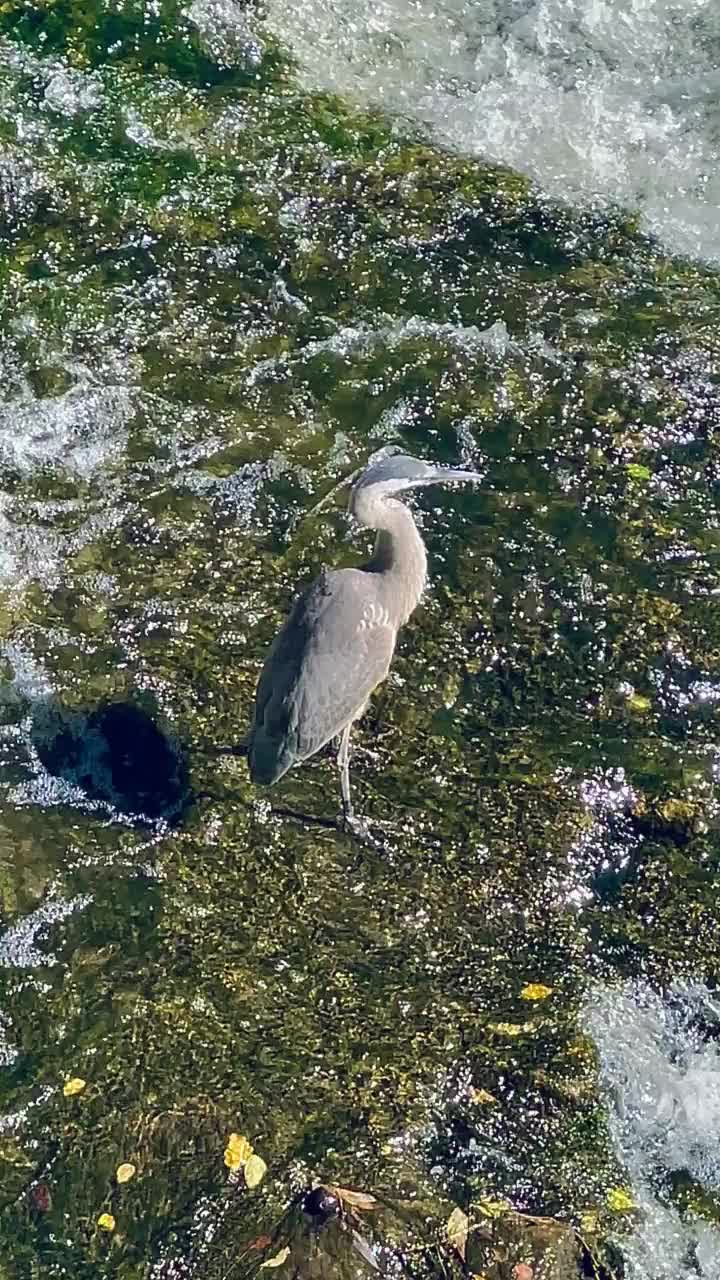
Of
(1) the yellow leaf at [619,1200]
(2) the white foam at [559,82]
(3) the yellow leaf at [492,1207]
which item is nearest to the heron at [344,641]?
(3) the yellow leaf at [492,1207]

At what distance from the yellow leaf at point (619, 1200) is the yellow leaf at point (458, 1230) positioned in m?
0.40

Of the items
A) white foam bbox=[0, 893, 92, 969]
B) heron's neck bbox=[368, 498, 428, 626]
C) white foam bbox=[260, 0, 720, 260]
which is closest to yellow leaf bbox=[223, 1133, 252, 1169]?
white foam bbox=[0, 893, 92, 969]

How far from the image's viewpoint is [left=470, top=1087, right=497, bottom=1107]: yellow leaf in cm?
404

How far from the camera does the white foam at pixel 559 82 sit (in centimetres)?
688

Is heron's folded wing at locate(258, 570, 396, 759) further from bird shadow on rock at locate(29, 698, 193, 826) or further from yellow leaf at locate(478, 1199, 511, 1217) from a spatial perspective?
yellow leaf at locate(478, 1199, 511, 1217)

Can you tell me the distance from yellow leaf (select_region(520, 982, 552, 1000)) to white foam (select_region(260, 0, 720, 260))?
376 cm

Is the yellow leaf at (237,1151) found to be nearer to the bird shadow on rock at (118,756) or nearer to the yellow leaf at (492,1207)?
the yellow leaf at (492,1207)

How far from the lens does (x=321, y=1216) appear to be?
12.3 ft

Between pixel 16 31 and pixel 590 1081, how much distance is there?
236 inches

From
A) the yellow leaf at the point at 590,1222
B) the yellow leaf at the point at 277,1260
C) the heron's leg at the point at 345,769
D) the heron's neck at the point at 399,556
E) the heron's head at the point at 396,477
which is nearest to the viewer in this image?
the yellow leaf at the point at 277,1260

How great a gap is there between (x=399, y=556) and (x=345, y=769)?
75cm

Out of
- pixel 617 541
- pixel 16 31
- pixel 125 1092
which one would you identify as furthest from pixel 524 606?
pixel 16 31

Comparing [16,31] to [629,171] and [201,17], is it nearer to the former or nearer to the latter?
[201,17]

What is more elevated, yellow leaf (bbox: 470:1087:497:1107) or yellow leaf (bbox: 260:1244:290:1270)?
yellow leaf (bbox: 470:1087:497:1107)
